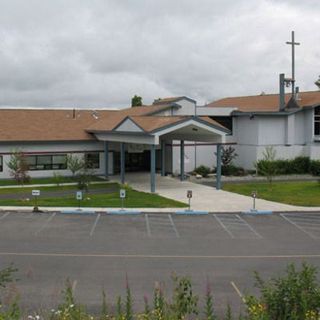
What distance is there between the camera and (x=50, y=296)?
13195 millimetres

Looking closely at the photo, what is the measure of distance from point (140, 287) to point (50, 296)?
2.27m

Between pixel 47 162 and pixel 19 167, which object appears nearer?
pixel 19 167

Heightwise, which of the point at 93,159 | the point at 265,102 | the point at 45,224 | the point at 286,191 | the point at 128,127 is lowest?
the point at 45,224

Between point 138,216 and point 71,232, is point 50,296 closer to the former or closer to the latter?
point 71,232

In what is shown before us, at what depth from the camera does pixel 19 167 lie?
132ft

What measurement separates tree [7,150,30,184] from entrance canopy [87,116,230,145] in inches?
266

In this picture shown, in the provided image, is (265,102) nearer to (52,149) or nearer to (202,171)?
(202,171)

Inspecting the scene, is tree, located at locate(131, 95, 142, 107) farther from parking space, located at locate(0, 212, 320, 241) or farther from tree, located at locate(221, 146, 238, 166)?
parking space, located at locate(0, 212, 320, 241)

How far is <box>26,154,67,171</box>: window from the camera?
44.5 m

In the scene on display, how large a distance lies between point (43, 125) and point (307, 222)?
27.9 m

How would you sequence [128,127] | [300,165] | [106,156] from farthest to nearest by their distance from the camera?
[300,165], [106,156], [128,127]

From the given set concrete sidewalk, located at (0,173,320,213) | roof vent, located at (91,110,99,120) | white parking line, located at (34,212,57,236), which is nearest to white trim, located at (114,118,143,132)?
concrete sidewalk, located at (0,173,320,213)

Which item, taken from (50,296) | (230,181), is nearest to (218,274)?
(50,296)

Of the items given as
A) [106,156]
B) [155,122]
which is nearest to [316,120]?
[155,122]
